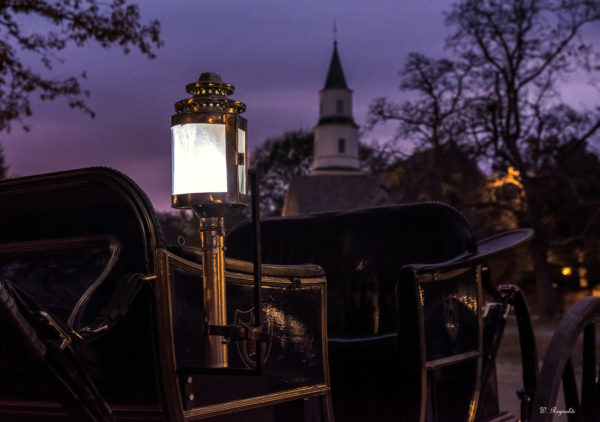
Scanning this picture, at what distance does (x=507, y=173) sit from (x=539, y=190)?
1.16 meters

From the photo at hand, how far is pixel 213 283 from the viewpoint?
2105 mm

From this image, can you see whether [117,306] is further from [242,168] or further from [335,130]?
[335,130]

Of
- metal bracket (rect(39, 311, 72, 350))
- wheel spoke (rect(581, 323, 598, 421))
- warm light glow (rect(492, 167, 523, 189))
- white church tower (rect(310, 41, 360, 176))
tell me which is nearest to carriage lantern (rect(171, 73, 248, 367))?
metal bracket (rect(39, 311, 72, 350))

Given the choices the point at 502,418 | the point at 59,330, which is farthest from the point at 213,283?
the point at 502,418

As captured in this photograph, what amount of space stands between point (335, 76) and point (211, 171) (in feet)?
207

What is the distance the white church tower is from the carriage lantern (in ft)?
190

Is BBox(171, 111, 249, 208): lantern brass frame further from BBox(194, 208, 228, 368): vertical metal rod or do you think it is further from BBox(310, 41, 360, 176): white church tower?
BBox(310, 41, 360, 176): white church tower

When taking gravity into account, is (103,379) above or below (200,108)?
below

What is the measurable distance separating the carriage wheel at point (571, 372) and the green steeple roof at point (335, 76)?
60501 mm

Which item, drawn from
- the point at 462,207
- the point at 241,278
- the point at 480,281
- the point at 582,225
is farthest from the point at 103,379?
the point at 582,225

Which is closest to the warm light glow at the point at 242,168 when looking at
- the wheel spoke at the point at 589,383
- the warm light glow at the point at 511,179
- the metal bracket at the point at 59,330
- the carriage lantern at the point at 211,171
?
the carriage lantern at the point at 211,171

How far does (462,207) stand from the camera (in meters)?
18.9

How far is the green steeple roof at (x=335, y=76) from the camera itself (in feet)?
209

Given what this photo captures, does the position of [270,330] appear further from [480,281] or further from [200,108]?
[480,281]
